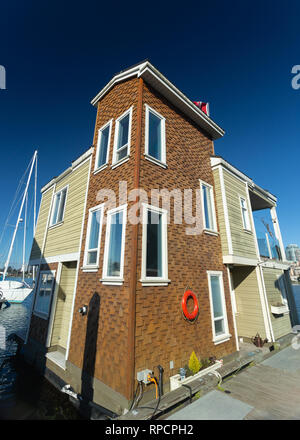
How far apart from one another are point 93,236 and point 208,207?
15.7 feet

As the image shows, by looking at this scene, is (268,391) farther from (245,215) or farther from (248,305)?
(245,215)

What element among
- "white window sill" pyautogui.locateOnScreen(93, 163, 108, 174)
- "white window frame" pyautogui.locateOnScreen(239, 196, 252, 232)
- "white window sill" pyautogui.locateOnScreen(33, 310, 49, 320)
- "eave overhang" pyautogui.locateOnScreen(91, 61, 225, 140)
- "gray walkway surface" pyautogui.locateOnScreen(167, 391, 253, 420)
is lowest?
"gray walkway surface" pyautogui.locateOnScreen(167, 391, 253, 420)

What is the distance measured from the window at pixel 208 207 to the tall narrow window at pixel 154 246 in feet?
8.88

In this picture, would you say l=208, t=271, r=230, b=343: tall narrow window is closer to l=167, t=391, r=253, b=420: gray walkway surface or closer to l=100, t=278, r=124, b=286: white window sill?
l=167, t=391, r=253, b=420: gray walkway surface

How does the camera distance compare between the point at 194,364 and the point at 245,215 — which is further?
the point at 245,215

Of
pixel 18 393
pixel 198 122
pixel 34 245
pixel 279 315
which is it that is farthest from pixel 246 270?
pixel 34 245

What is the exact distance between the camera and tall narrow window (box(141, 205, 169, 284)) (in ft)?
16.9

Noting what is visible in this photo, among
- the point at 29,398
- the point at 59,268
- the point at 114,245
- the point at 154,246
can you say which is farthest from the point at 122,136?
the point at 29,398

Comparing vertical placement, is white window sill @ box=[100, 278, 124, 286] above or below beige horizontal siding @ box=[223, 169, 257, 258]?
below

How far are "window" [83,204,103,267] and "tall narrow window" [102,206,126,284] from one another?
0.61 m

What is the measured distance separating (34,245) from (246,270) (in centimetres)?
1188

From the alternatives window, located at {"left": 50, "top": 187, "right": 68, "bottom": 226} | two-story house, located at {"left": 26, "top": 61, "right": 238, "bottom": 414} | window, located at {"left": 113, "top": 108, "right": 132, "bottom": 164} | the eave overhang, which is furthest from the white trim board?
the eave overhang

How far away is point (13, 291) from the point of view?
34812 millimetres
